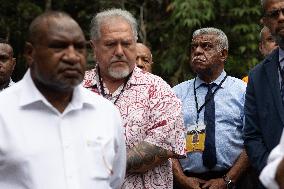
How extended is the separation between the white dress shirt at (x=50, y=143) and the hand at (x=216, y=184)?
6.59 ft

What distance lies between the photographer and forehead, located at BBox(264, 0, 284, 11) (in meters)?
4.76

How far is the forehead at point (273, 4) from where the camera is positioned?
187 inches

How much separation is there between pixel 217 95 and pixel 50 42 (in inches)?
97.3

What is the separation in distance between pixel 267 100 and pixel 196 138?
959mm

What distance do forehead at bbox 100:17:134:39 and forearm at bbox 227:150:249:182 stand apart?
61.2 inches

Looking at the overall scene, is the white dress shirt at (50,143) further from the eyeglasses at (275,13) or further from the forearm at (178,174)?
the forearm at (178,174)

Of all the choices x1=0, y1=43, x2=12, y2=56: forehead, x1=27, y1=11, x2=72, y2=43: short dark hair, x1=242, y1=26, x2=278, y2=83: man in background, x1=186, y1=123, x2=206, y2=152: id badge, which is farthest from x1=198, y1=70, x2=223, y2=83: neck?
x1=27, y1=11, x2=72, y2=43: short dark hair

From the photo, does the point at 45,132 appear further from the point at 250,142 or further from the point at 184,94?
the point at 184,94

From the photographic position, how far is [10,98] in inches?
137

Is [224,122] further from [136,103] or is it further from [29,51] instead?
[29,51]

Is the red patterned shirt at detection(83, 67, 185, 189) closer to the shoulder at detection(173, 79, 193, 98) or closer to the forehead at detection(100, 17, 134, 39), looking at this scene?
the forehead at detection(100, 17, 134, 39)

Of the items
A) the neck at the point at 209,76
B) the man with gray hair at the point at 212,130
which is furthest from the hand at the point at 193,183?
the neck at the point at 209,76

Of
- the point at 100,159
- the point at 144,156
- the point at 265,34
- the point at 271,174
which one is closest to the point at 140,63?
the point at 265,34

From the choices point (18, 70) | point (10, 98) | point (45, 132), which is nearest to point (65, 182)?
point (45, 132)
